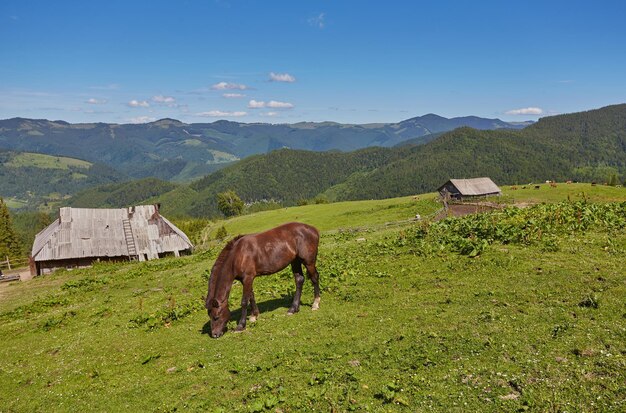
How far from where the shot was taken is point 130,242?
4894 cm

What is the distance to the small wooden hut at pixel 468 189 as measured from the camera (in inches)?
3169

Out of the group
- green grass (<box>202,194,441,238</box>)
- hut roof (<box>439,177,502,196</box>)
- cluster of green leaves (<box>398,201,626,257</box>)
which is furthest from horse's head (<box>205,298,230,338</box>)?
hut roof (<box>439,177,502,196</box>)

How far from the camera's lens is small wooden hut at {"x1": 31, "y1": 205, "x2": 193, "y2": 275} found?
45.9 meters

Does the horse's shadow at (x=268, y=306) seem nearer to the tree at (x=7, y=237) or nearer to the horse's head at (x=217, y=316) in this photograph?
the horse's head at (x=217, y=316)

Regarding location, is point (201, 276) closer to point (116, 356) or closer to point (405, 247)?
point (116, 356)

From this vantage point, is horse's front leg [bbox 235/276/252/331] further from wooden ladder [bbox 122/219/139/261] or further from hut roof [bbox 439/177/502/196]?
hut roof [bbox 439/177/502/196]

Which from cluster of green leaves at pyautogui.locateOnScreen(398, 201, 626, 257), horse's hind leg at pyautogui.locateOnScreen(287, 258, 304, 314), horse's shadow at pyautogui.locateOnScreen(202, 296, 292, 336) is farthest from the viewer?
cluster of green leaves at pyautogui.locateOnScreen(398, 201, 626, 257)

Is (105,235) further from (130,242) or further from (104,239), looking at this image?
(130,242)

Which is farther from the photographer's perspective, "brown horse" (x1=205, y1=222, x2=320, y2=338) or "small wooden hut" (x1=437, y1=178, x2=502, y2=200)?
"small wooden hut" (x1=437, y1=178, x2=502, y2=200)

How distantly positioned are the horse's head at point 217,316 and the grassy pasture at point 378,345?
33 centimetres

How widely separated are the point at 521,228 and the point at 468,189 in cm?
6695

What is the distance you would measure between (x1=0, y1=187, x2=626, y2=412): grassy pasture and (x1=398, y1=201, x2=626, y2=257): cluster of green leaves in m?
0.56

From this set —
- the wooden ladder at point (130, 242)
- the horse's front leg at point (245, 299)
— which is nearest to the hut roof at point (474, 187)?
the wooden ladder at point (130, 242)

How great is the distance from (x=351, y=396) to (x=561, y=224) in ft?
54.6
